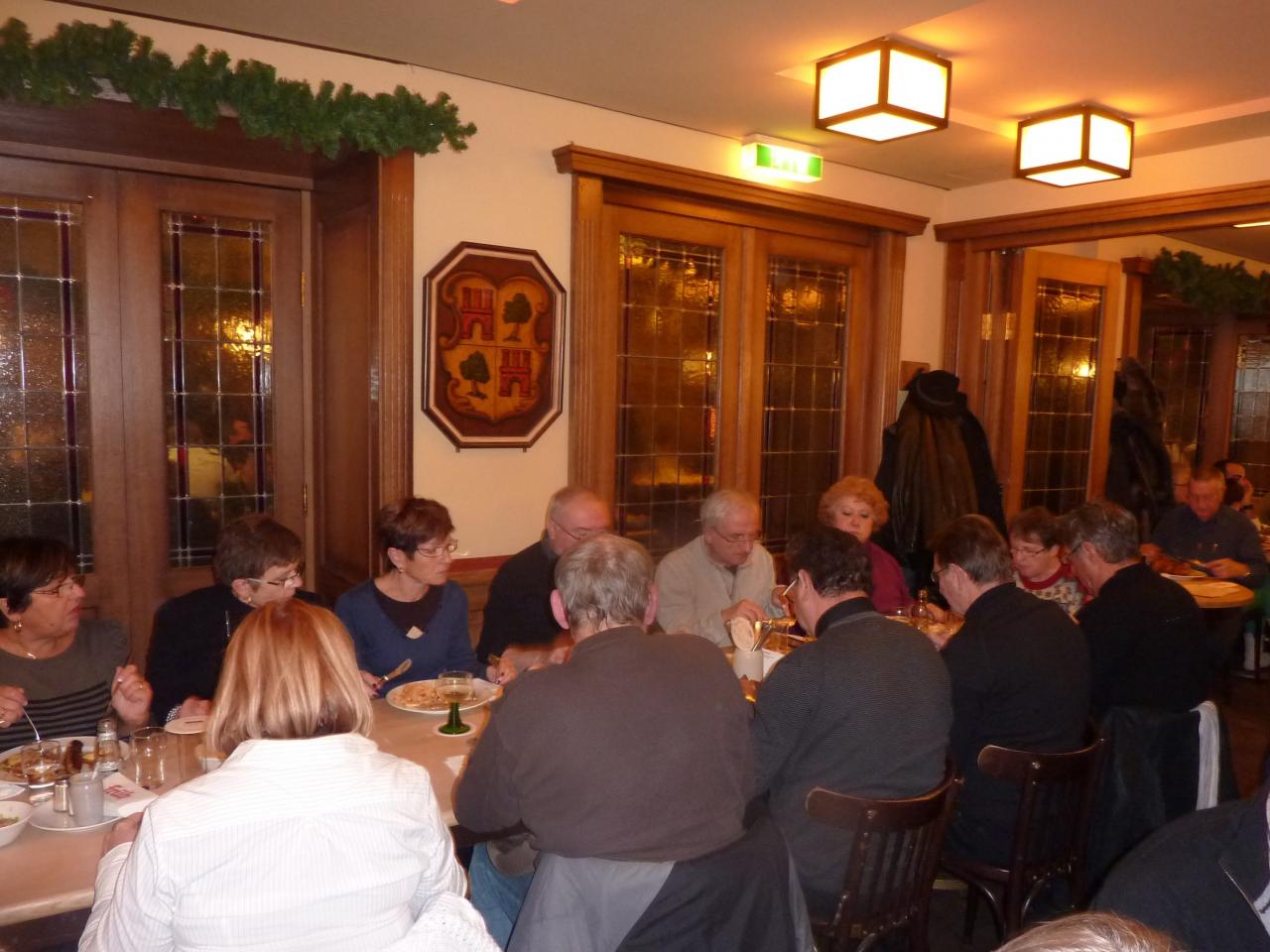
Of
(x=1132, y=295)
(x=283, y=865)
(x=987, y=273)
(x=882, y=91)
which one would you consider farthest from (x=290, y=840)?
(x=1132, y=295)

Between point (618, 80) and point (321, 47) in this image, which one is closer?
point (321, 47)

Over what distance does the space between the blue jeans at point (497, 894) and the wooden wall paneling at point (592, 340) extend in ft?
6.99

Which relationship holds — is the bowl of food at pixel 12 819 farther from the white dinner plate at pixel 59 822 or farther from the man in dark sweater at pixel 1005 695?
the man in dark sweater at pixel 1005 695

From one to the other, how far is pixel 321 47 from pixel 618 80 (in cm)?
115

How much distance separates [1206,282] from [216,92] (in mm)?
6902

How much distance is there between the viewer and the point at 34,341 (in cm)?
365

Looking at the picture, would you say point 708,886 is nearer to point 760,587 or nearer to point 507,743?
point 507,743

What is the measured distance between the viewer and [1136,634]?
298 centimetres

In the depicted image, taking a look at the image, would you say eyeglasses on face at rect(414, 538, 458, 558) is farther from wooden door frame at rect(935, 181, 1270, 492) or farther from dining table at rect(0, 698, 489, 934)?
wooden door frame at rect(935, 181, 1270, 492)

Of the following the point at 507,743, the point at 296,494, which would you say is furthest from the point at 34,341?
the point at 507,743

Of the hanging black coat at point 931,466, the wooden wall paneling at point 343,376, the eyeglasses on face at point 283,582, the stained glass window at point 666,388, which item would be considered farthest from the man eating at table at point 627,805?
the hanging black coat at point 931,466

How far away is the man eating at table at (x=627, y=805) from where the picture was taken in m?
1.77

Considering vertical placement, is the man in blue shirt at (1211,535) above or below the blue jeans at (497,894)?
above

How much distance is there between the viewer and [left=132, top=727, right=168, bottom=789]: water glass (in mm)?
2117
